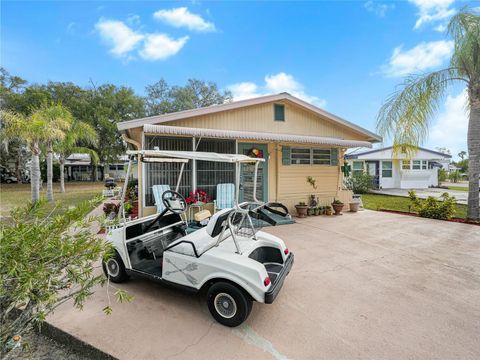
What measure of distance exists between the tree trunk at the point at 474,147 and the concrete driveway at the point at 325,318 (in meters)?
4.09

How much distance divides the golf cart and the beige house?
3.06 metres

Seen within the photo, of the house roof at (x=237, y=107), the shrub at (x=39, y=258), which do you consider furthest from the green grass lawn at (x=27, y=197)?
the shrub at (x=39, y=258)

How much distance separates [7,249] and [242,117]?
281 inches

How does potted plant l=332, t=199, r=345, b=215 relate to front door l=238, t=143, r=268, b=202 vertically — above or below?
below

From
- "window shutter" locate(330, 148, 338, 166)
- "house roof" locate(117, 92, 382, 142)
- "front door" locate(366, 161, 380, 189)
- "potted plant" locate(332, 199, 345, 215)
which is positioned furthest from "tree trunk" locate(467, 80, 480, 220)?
"front door" locate(366, 161, 380, 189)

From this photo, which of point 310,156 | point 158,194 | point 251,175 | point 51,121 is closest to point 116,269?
point 158,194

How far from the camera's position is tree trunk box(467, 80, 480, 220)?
7.44m

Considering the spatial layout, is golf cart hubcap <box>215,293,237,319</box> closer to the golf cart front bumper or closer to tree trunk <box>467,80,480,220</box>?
the golf cart front bumper

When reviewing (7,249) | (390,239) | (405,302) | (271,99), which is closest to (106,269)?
(7,249)

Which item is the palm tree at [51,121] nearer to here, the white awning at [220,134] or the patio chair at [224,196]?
the white awning at [220,134]

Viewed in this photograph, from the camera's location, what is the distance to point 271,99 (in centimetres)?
823

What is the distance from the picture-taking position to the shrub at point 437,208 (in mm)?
8242

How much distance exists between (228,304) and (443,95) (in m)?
8.89

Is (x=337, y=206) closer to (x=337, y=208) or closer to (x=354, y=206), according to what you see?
(x=337, y=208)
